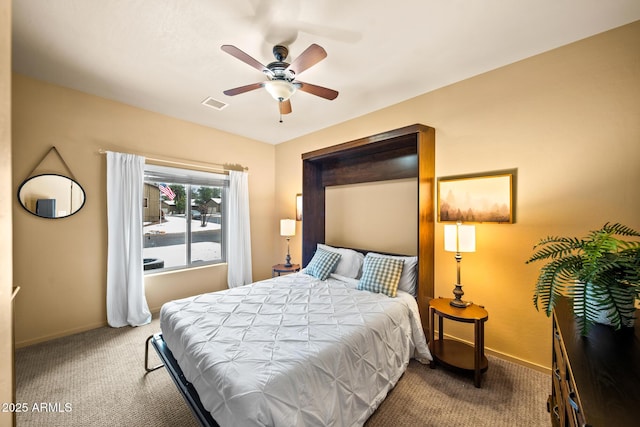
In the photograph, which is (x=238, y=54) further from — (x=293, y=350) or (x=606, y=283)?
(x=606, y=283)

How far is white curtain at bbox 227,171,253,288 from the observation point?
4.12 meters

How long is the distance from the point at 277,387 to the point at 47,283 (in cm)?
306

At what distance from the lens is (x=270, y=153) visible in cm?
480

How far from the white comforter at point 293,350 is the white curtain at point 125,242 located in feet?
4.57

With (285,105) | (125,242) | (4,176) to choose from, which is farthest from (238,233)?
(4,176)

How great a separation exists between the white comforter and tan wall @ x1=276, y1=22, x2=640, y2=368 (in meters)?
0.82

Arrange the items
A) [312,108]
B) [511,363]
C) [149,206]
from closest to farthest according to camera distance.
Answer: [511,363] → [312,108] → [149,206]

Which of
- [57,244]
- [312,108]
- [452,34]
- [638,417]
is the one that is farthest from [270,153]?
[638,417]

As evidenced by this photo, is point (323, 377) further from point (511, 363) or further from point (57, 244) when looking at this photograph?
point (57, 244)

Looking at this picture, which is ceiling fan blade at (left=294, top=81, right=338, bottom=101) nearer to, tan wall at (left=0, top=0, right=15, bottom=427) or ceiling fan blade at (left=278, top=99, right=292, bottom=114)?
ceiling fan blade at (left=278, top=99, right=292, bottom=114)

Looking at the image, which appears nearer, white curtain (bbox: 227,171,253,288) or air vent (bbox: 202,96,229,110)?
air vent (bbox: 202,96,229,110)

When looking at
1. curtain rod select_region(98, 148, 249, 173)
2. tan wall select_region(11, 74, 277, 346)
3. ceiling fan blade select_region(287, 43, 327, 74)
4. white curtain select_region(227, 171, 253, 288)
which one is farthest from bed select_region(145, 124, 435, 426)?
curtain rod select_region(98, 148, 249, 173)

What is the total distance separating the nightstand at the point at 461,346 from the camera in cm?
200

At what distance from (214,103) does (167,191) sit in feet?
5.14
